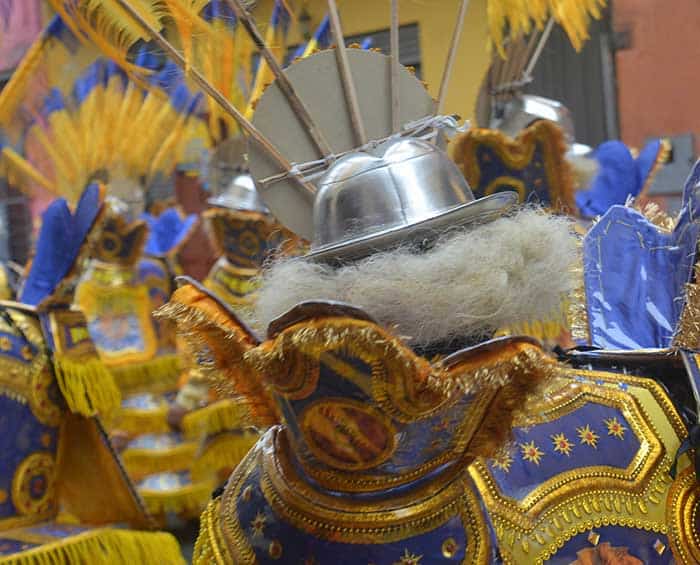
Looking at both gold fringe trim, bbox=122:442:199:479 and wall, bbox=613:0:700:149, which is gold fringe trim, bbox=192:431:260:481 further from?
wall, bbox=613:0:700:149

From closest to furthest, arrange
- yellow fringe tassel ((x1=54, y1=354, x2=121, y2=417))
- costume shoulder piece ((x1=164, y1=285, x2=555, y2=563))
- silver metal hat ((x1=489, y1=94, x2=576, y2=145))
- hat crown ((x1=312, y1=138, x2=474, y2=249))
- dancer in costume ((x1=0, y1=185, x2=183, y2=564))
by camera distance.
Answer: costume shoulder piece ((x1=164, y1=285, x2=555, y2=563))
hat crown ((x1=312, y1=138, x2=474, y2=249))
dancer in costume ((x1=0, y1=185, x2=183, y2=564))
yellow fringe tassel ((x1=54, y1=354, x2=121, y2=417))
silver metal hat ((x1=489, y1=94, x2=576, y2=145))

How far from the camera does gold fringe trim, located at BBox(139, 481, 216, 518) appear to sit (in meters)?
4.45

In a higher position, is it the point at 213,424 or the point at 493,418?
the point at 493,418

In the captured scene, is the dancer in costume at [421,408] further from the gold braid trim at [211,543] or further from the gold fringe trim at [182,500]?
the gold fringe trim at [182,500]

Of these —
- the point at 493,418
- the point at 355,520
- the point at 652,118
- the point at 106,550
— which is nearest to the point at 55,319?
the point at 106,550

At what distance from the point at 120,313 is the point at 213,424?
1276mm

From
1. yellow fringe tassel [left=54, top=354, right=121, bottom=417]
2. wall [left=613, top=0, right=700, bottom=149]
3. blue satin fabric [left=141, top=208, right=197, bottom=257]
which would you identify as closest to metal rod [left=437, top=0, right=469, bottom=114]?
yellow fringe tassel [left=54, top=354, right=121, bottom=417]

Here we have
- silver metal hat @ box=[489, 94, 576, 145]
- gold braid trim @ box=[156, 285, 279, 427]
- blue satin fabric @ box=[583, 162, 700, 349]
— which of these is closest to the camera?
gold braid trim @ box=[156, 285, 279, 427]

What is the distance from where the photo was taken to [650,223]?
6.81 ft

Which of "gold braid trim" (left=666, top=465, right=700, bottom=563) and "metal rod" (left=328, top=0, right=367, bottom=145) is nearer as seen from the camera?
"gold braid trim" (left=666, top=465, right=700, bottom=563)

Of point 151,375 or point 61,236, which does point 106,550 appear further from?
point 151,375

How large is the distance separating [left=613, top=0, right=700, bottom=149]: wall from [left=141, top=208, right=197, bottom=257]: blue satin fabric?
3.12 m

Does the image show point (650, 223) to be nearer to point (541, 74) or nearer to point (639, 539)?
point (639, 539)

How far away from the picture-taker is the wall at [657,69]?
18.9 feet
